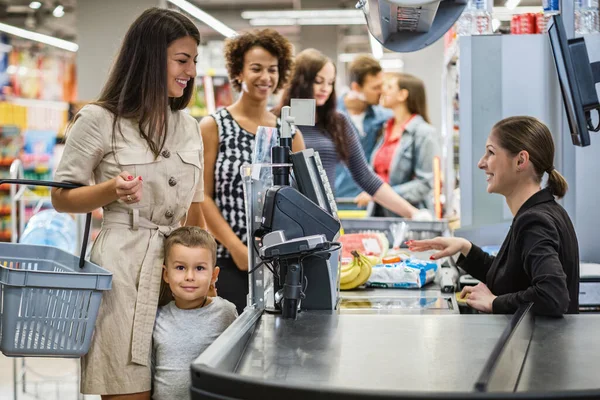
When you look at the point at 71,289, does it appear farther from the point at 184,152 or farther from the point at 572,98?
the point at 572,98

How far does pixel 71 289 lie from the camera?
229 cm

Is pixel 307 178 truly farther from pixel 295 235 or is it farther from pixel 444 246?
pixel 444 246

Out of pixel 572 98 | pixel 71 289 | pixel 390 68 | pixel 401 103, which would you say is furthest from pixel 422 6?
pixel 390 68

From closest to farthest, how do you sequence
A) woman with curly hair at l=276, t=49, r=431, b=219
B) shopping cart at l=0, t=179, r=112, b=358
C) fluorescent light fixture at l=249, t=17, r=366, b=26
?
shopping cart at l=0, t=179, r=112, b=358
woman with curly hair at l=276, t=49, r=431, b=219
fluorescent light fixture at l=249, t=17, r=366, b=26

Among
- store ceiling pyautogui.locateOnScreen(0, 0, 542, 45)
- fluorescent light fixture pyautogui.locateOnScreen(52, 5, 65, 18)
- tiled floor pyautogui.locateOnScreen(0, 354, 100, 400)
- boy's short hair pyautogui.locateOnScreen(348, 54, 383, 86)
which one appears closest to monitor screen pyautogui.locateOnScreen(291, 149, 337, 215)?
tiled floor pyautogui.locateOnScreen(0, 354, 100, 400)

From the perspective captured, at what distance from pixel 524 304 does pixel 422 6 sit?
901 millimetres

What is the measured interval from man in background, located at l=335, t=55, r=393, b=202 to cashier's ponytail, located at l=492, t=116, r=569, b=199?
→ 5022 millimetres

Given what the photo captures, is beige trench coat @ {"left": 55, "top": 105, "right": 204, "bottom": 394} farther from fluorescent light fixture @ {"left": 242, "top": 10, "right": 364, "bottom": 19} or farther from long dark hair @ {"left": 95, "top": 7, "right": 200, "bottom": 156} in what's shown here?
fluorescent light fixture @ {"left": 242, "top": 10, "right": 364, "bottom": 19}

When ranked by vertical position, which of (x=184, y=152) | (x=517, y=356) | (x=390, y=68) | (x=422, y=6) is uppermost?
(x=390, y=68)

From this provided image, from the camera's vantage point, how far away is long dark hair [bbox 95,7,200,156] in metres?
2.53

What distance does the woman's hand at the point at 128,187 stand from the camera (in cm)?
226

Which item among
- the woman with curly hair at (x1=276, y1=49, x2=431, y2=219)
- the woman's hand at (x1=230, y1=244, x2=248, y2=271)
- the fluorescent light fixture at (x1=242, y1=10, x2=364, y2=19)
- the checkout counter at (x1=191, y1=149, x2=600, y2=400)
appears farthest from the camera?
the fluorescent light fixture at (x1=242, y1=10, x2=364, y2=19)

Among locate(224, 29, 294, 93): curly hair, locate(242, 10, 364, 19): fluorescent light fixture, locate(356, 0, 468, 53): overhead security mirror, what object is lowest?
locate(356, 0, 468, 53): overhead security mirror

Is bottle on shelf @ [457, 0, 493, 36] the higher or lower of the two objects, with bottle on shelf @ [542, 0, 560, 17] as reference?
higher
